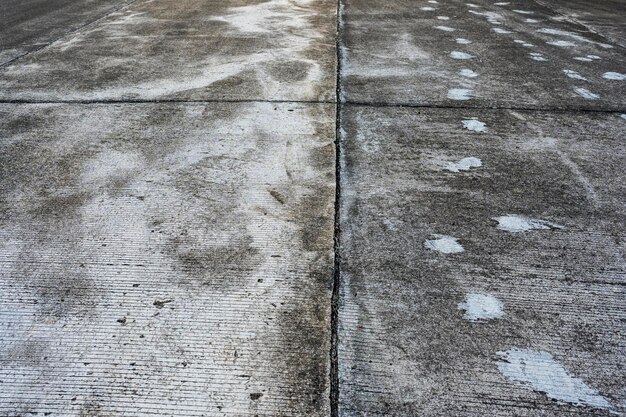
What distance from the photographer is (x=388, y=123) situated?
137 inches

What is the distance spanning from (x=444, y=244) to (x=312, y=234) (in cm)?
60

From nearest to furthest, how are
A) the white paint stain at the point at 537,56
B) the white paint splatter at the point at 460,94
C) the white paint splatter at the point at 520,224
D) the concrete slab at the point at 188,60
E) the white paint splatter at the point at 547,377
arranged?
1. the white paint splatter at the point at 547,377
2. the white paint splatter at the point at 520,224
3. the white paint splatter at the point at 460,94
4. the concrete slab at the point at 188,60
5. the white paint stain at the point at 537,56

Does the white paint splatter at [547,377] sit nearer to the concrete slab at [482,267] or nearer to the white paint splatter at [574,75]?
the concrete slab at [482,267]

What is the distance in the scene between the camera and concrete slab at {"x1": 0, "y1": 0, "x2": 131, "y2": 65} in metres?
5.21

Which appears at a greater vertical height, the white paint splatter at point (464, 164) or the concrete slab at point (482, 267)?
the white paint splatter at point (464, 164)

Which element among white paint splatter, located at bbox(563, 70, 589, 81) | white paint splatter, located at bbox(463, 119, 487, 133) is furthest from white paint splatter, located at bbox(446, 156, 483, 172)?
white paint splatter, located at bbox(563, 70, 589, 81)

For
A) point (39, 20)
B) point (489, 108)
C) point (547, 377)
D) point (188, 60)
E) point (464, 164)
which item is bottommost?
point (547, 377)

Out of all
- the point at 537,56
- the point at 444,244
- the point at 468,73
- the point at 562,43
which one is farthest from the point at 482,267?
the point at 562,43

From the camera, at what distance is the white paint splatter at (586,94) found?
3891 millimetres

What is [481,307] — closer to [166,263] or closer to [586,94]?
[166,263]

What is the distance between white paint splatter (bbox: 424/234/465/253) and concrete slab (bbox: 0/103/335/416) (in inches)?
18.3

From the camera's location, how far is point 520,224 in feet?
8.21

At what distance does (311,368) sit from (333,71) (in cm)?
314

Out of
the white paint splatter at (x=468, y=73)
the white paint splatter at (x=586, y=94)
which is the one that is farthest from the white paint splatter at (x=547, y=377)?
the white paint splatter at (x=468, y=73)
